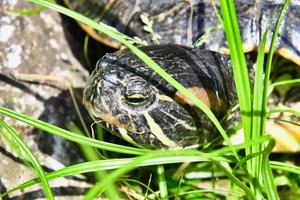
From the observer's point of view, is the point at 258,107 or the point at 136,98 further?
the point at 136,98

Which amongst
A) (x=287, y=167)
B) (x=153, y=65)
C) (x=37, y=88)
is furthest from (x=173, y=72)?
(x=37, y=88)

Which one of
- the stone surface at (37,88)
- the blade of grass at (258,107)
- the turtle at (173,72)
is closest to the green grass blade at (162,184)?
the turtle at (173,72)

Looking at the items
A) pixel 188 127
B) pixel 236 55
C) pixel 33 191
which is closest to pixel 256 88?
pixel 236 55

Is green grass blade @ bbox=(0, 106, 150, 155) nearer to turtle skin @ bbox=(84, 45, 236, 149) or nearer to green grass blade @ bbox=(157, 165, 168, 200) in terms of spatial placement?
turtle skin @ bbox=(84, 45, 236, 149)

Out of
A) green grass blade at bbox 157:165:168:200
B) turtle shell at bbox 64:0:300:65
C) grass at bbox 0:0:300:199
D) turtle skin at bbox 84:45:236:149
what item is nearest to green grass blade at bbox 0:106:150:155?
grass at bbox 0:0:300:199

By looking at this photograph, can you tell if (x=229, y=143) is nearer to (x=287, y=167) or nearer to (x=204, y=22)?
(x=287, y=167)

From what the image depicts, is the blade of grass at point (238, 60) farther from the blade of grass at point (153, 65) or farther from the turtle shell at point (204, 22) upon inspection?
the turtle shell at point (204, 22)

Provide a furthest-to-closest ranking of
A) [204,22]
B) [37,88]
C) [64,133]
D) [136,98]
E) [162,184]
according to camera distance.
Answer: [37,88] < [204,22] < [162,184] < [136,98] < [64,133]
